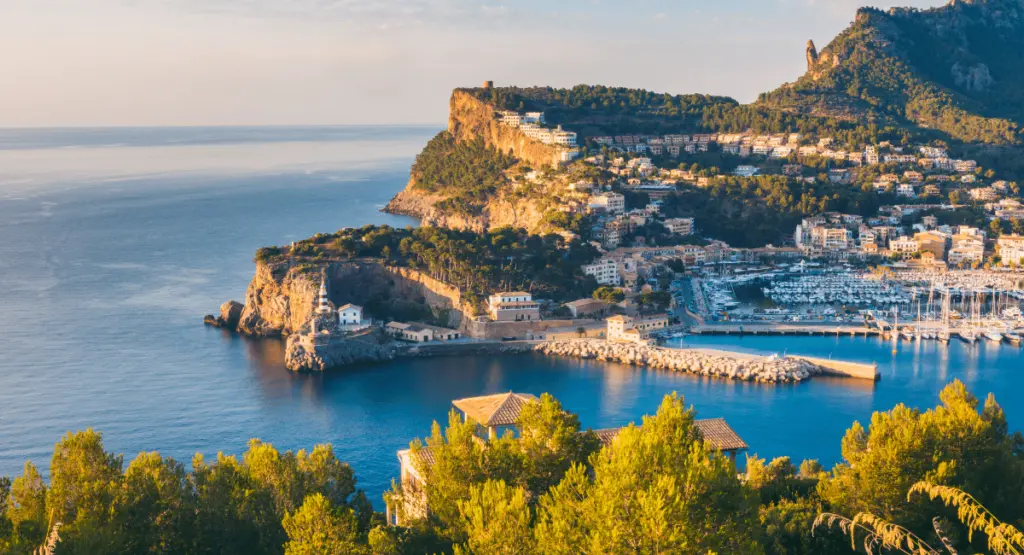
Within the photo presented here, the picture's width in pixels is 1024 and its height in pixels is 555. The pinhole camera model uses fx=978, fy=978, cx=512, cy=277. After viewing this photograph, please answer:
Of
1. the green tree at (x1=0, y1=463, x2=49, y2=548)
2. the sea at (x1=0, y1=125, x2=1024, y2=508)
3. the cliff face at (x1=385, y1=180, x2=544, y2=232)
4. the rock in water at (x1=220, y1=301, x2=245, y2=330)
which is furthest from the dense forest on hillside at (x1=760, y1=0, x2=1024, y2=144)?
the green tree at (x1=0, y1=463, x2=49, y2=548)

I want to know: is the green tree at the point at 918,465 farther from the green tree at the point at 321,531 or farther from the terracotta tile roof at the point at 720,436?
the green tree at the point at 321,531

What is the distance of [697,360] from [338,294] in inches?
598

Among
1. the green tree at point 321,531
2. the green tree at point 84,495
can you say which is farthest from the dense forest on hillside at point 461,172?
the green tree at point 321,531

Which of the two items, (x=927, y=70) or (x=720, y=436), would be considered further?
(x=927, y=70)

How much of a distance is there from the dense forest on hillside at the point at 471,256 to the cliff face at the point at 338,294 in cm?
64

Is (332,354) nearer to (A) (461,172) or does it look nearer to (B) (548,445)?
(B) (548,445)

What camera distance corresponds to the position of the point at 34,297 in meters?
43.6

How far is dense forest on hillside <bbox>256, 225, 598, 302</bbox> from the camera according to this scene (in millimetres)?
40219

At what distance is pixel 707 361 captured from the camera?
33219 mm

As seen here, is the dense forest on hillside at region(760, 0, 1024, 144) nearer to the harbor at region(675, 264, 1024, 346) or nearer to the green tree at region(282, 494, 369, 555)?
the harbor at region(675, 264, 1024, 346)

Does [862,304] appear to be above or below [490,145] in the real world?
below

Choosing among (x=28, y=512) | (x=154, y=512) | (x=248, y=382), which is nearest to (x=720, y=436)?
(x=154, y=512)

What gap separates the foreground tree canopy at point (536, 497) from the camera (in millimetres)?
11180

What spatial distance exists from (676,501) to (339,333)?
86.2 ft
